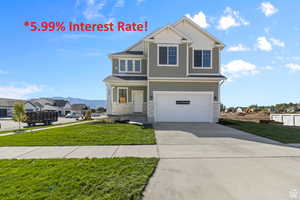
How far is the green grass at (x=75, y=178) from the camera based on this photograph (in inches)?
118

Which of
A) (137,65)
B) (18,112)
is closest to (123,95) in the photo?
(137,65)

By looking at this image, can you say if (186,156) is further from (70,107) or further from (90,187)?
(70,107)

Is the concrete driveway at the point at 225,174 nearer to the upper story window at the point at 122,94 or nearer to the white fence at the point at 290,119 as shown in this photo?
the upper story window at the point at 122,94

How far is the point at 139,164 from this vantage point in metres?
4.45

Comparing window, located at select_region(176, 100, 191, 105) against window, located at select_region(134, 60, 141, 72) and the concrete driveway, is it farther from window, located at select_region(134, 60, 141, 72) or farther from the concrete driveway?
the concrete driveway

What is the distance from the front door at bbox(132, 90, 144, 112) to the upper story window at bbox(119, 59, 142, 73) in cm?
210

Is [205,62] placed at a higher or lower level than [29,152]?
higher

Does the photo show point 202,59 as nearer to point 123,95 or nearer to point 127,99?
point 127,99

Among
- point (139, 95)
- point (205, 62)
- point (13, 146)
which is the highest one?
point (205, 62)

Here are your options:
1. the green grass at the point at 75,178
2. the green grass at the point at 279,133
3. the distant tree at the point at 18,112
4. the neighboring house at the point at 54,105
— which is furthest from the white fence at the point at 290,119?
the neighboring house at the point at 54,105

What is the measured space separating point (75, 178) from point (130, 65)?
13.4 meters

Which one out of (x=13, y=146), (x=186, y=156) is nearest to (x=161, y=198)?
(x=186, y=156)

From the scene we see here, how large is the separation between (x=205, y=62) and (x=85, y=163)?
42.1 feet

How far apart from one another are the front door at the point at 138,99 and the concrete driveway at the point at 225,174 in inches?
381
